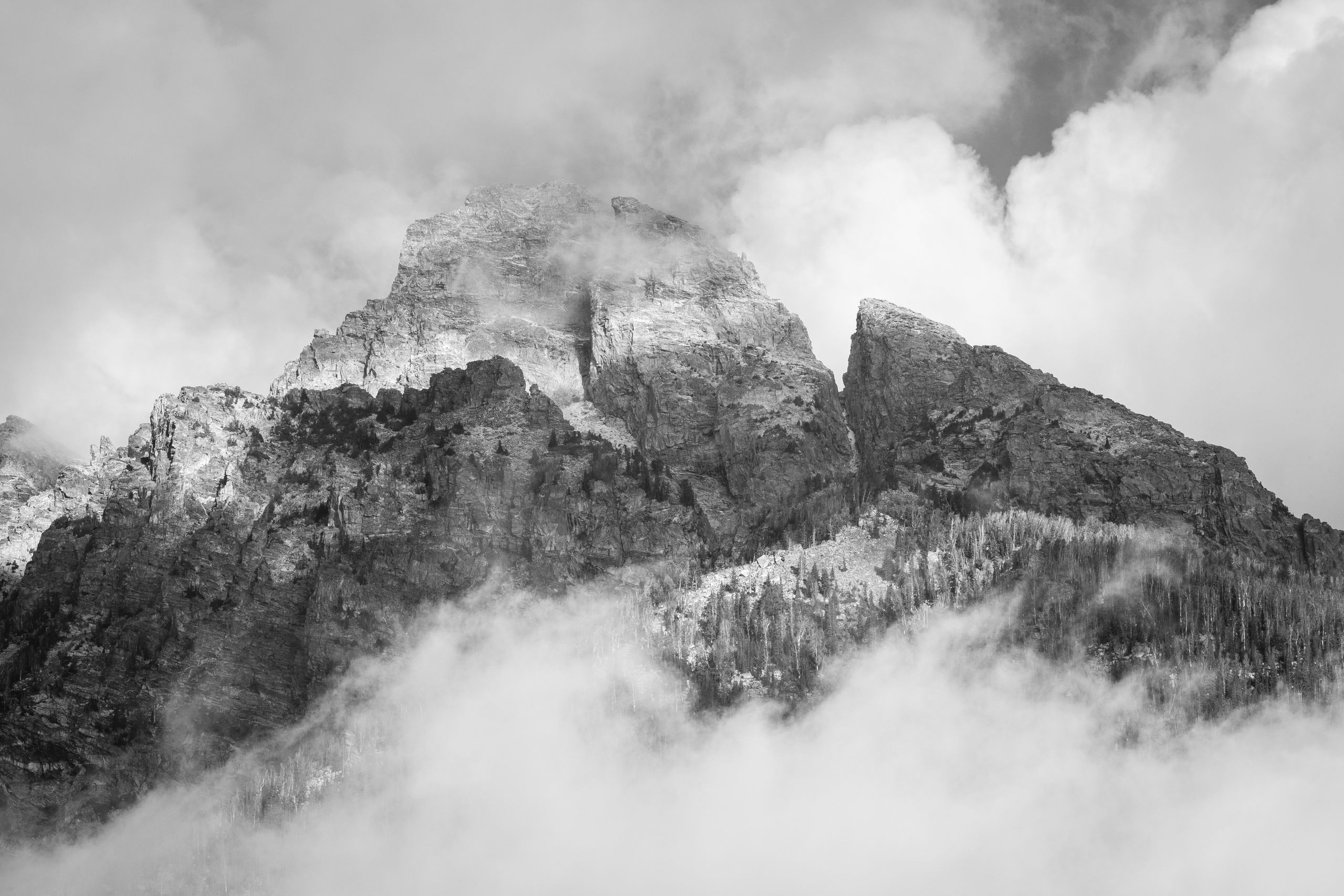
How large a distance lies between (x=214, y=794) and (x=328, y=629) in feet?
87.1

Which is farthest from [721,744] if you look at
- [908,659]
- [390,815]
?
[390,815]

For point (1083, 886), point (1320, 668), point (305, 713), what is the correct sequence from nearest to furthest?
point (1083, 886) → point (1320, 668) → point (305, 713)

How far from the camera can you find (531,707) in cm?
19312

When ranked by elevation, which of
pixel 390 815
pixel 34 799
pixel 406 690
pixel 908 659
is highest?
pixel 908 659

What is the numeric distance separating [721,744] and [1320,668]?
228 ft

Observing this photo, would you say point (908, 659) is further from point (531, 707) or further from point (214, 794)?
point (214, 794)

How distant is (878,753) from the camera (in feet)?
601

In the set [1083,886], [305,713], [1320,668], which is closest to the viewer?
[1083,886]

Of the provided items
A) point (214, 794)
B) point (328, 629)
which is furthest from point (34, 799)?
point (328, 629)

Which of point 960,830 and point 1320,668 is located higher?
point 1320,668

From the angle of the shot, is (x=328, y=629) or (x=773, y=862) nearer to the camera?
(x=773, y=862)

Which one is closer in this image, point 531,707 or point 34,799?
point 34,799

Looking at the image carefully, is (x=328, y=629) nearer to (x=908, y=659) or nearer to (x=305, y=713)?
(x=305, y=713)

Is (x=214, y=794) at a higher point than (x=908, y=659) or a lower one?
lower
